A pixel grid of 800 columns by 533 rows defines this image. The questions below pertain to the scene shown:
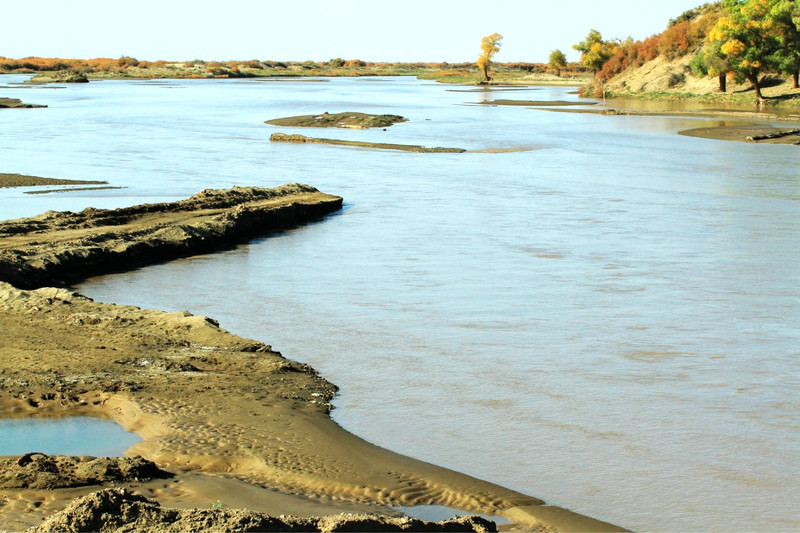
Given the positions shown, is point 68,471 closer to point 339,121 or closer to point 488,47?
point 339,121

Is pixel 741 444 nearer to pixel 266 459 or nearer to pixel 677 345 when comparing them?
pixel 677 345

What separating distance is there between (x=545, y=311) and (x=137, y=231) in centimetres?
624

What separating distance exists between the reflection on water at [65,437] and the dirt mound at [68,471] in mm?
494

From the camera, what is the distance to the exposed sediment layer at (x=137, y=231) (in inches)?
425

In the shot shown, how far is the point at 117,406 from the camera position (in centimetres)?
639

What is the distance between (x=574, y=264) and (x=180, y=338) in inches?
241

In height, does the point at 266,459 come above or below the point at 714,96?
below

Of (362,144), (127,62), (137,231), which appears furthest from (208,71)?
(137,231)

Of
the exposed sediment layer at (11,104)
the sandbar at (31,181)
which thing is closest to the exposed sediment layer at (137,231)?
the sandbar at (31,181)

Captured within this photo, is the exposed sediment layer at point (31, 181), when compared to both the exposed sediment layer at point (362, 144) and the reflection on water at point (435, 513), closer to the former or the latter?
the exposed sediment layer at point (362, 144)

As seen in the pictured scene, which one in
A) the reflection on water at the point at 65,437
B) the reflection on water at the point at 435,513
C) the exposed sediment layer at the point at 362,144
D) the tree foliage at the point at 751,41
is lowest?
the reflection on water at the point at 435,513

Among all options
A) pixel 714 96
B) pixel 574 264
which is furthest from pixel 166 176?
pixel 714 96

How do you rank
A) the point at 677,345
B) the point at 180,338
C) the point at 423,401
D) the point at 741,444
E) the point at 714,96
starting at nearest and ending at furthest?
the point at 741,444 → the point at 423,401 → the point at 180,338 → the point at 677,345 → the point at 714,96

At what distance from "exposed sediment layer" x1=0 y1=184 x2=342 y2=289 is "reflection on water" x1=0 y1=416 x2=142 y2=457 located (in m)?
4.18
